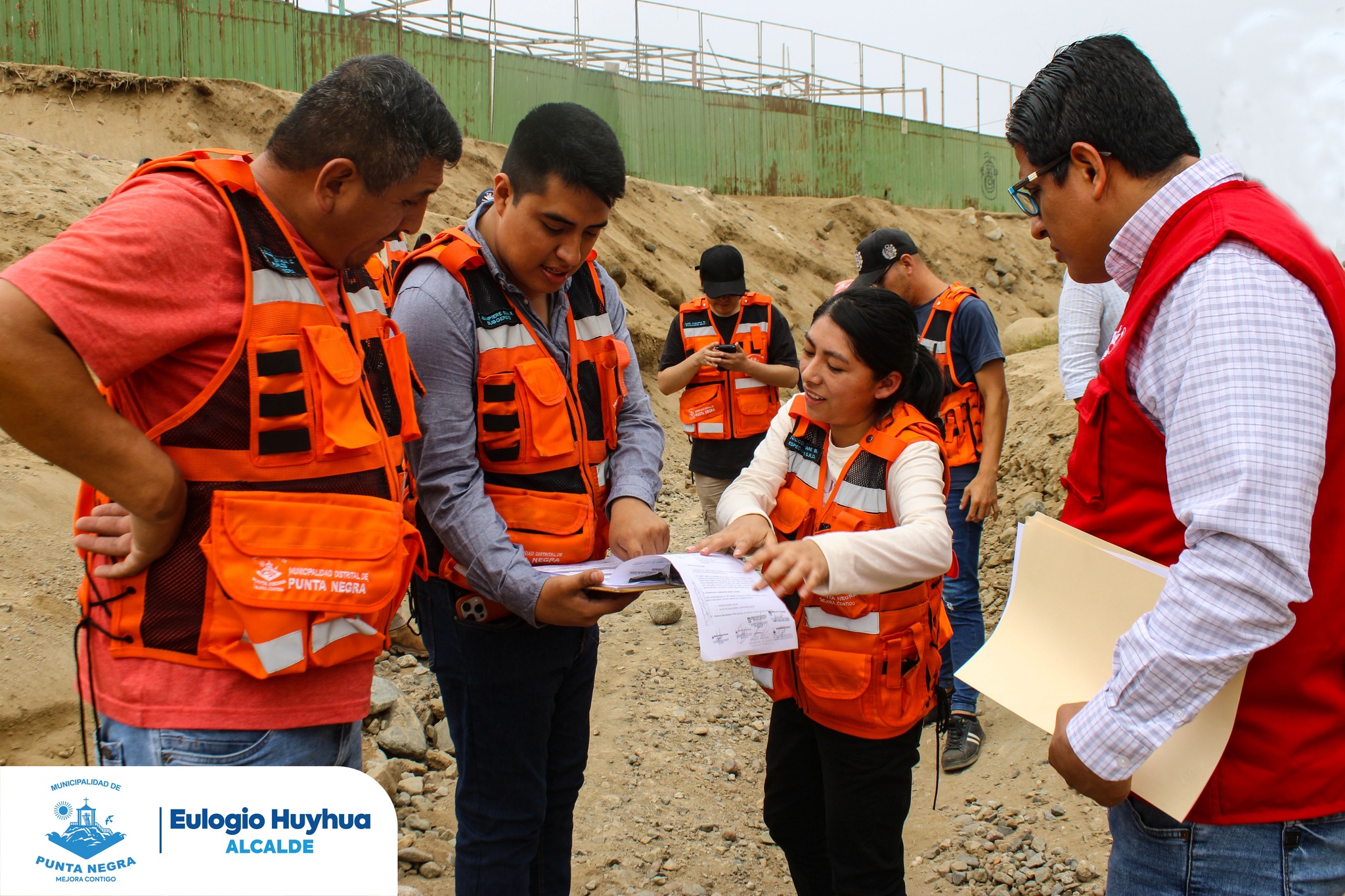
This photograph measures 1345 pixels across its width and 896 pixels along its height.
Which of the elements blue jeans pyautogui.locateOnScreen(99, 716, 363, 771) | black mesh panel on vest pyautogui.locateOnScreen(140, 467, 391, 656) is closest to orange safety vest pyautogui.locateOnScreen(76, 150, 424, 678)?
black mesh panel on vest pyautogui.locateOnScreen(140, 467, 391, 656)

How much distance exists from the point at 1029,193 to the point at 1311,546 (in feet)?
2.55

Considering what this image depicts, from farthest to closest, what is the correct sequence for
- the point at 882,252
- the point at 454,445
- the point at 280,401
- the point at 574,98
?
the point at 574,98 < the point at 882,252 < the point at 454,445 < the point at 280,401

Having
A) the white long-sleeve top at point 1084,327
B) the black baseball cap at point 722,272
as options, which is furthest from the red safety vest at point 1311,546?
the black baseball cap at point 722,272

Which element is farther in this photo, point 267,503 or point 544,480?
A: point 544,480

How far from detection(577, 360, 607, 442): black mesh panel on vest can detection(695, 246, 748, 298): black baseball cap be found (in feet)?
11.6

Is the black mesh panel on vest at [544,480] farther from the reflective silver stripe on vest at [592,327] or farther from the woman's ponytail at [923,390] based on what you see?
the woman's ponytail at [923,390]

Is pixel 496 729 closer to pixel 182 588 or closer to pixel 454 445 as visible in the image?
pixel 454 445

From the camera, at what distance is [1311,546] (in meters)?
1.47

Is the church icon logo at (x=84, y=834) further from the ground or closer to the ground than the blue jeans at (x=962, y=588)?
further from the ground

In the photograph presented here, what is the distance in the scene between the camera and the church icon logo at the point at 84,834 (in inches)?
60.8

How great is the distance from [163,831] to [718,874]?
271 centimetres

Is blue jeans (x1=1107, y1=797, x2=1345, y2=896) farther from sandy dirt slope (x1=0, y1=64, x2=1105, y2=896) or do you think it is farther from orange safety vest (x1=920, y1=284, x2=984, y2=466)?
orange safety vest (x1=920, y1=284, x2=984, y2=466)

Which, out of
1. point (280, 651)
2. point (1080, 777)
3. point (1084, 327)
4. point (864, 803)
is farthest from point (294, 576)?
point (1084, 327)

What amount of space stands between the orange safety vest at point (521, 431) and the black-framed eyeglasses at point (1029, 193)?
1210 mm
